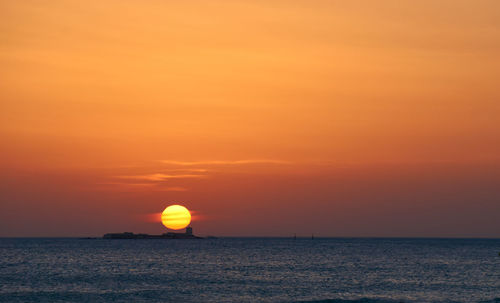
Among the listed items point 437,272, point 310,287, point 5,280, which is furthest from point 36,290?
point 437,272

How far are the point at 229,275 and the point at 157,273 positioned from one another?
49.7ft

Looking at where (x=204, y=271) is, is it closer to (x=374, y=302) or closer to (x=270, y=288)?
(x=270, y=288)

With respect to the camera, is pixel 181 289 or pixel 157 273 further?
pixel 157 273

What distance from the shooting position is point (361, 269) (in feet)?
427

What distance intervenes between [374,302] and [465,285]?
28.9 meters

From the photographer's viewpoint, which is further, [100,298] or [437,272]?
[437,272]

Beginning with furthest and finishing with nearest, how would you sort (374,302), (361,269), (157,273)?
(361,269), (157,273), (374,302)

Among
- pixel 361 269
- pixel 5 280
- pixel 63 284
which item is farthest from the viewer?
pixel 361 269

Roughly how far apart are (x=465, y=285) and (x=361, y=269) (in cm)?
3259

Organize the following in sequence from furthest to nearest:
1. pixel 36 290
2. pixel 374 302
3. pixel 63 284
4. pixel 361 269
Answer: pixel 361 269
pixel 63 284
pixel 36 290
pixel 374 302

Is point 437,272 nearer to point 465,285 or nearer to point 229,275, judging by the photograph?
point 465,285

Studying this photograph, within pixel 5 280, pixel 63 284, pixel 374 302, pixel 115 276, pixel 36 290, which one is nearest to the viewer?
pixel 374 302

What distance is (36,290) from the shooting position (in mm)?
89188

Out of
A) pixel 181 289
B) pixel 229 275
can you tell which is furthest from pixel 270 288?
pixel 229 275
